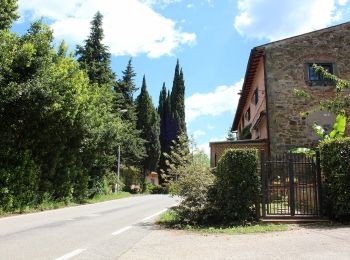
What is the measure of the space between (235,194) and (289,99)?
40.4 ft

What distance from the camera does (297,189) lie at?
13.3 m

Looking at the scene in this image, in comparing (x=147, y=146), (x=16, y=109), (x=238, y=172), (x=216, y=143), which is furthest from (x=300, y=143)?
(x=147, y=146)

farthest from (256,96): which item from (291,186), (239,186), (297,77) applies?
(239,186)

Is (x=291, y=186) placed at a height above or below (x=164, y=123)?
below

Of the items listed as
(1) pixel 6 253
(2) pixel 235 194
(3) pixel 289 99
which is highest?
(3) pixel 289 99

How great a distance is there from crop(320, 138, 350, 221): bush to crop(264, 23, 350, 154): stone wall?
9.84 meters

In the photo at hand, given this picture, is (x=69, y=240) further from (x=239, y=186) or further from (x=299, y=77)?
(x=299, y=77)

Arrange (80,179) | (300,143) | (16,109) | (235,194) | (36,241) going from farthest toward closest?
(80,179) < (300,143) < (16,109) < (235,194) < (36,241)

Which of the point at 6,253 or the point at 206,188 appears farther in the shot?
the point at 206,188

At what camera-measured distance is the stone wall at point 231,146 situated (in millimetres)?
22969

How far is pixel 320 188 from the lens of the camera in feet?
41.7

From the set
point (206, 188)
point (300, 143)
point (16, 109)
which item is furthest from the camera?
point (300, 143)

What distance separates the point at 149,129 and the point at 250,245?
51627mm

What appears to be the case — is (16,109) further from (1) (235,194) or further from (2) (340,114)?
(2) (340,114)
